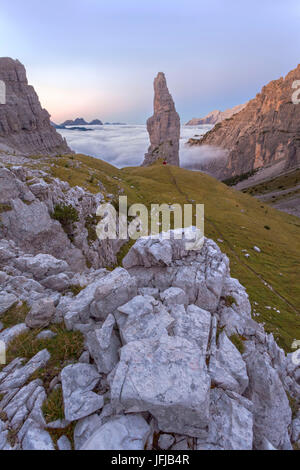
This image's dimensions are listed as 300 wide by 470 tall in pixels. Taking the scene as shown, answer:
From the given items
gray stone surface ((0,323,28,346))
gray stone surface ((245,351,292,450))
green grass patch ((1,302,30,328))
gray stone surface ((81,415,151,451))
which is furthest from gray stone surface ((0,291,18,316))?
gray stone surface ((245,351,292,450))

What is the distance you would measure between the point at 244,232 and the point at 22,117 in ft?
574

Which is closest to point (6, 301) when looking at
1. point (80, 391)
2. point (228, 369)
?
point (80, 391)

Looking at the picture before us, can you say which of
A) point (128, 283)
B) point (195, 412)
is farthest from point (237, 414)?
point (128, 283)

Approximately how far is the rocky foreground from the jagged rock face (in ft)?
542

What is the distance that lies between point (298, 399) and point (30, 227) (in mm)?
27705

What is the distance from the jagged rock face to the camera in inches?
5640

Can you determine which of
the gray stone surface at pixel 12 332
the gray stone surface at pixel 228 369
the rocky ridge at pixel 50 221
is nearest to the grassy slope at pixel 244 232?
the rocky ridge at pixel 50 221

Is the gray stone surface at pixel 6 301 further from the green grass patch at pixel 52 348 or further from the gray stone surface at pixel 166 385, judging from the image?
the gray stone surface at pixel 166 385

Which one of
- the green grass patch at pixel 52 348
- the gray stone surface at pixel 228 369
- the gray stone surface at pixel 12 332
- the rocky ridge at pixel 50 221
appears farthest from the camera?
the rocky ridge at pixel 50 221

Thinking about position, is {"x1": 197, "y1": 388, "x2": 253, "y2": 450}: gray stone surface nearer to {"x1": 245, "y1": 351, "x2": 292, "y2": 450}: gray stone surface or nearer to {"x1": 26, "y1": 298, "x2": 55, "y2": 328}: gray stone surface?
{"x1": 245, "y1": 351, "x2": 292, "y2": 450}: gray stone surface

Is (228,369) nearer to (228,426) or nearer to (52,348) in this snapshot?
(228,426)

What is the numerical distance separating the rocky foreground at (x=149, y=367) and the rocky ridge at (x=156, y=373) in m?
0.04

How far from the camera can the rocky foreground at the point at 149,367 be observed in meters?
6.52

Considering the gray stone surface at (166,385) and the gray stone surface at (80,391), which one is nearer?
the gray stone surface at (166,385)
